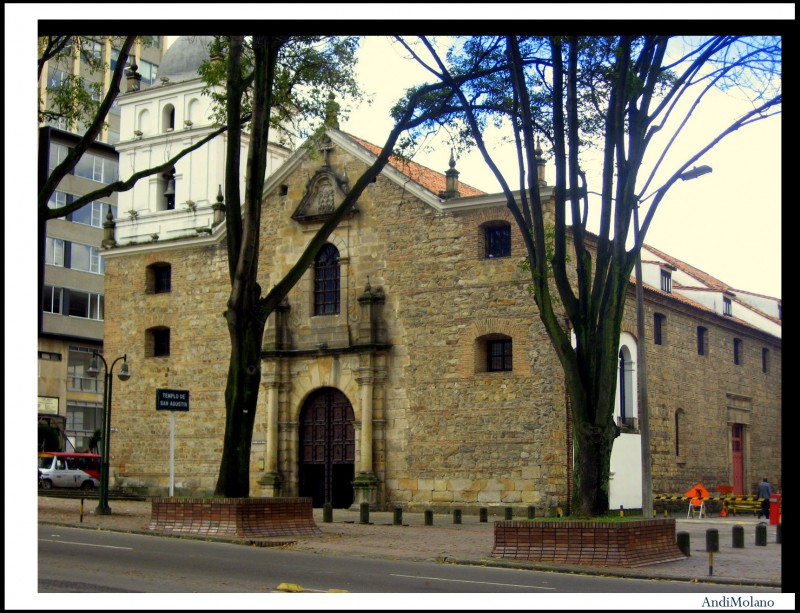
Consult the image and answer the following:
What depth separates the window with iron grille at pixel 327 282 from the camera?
3406 cm

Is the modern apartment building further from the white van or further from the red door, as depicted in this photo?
the red door

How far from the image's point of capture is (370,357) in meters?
32.6

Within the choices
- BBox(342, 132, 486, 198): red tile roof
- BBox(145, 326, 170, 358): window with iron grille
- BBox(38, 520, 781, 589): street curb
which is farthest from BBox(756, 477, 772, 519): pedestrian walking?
BBox(145, 326, 170, 358): window with iron grille

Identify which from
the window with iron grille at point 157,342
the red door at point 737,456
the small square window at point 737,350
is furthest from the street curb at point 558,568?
the small square window at point 737,350

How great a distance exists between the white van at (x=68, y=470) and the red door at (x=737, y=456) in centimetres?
2398

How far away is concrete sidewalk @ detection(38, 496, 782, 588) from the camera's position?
16250 mm

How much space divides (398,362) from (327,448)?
3.53 metres

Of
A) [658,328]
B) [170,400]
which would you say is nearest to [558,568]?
[170,400]

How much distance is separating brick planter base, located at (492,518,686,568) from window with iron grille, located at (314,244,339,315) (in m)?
16.9

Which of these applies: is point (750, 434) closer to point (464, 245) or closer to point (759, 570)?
point (464, 245)

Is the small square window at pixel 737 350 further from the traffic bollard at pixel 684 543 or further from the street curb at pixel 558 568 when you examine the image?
the street curb at pixel 558 568

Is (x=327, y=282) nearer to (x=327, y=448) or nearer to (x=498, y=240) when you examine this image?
(x=327, y=448)

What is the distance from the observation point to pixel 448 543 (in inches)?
838
